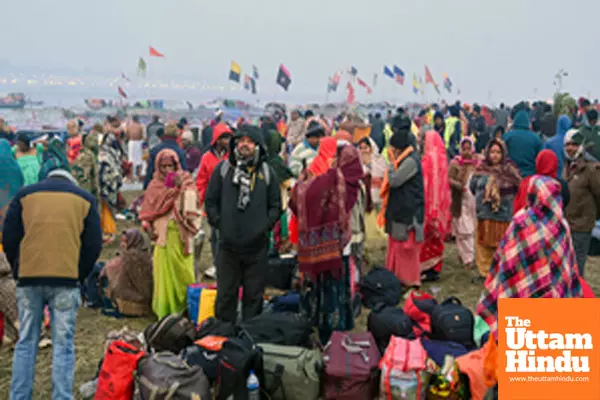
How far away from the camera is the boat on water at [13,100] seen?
23719mm

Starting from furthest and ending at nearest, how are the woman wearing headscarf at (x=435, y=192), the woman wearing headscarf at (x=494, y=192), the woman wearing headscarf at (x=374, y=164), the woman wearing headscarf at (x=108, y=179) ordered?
the woman wearing headscarf at (x=108, y=179) < the woman wearing headscarf at (x=374, y=164) < the woman wearing headscarf at (x=435, y=192) < the woman wearing headscarf at (x=494, y=192)

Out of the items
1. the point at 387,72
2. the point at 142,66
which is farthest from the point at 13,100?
the point at 387,72

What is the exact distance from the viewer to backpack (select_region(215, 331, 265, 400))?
13.0 feet

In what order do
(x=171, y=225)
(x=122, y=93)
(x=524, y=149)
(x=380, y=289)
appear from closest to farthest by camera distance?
(x=171, y=225), (x=380, y=289), (x=524, y=149), (x=122, y=93)

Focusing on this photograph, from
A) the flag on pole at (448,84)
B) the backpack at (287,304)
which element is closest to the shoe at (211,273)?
the backpack at (287,304)

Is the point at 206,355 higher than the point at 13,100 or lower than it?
lower

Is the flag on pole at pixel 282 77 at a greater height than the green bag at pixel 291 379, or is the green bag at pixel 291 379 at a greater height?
the flag on pole at pixel 282 77

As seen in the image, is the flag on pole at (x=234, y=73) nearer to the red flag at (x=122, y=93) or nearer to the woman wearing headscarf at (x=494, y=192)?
the red flag at (x=122, y=93)

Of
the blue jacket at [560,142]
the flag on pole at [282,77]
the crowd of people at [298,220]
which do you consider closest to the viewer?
the crowd of people at [298,220]

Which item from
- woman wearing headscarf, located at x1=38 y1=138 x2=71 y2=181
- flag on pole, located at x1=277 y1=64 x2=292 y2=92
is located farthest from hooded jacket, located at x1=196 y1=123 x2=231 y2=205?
flag on pole, located at x1=277 y1=64 x2=292 y2=92

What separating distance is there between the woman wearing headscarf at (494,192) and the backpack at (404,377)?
3.13m

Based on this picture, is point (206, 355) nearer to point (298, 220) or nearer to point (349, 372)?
point (349, 372)

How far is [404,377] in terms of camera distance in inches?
Answer: 161

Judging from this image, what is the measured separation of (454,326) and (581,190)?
2270mm
